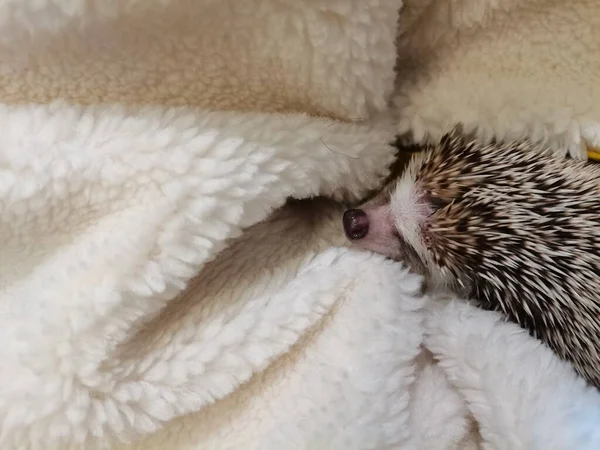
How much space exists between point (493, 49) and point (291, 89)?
1.12 feet

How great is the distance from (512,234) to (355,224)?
24 centimetres

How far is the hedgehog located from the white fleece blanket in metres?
0.08

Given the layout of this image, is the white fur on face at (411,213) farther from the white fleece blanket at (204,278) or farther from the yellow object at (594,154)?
A: the yellow object at (594,154)

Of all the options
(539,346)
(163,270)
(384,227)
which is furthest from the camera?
(384,227)

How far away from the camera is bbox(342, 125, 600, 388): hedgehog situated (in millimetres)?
931

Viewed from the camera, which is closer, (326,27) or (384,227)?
(326,27)

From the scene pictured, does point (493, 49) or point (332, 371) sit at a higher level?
point (493, 49)

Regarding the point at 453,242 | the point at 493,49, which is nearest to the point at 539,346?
the point at 453,242

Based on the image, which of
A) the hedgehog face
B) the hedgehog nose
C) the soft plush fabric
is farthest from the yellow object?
the hedgehog nose

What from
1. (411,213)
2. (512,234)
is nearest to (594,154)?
(512,234)

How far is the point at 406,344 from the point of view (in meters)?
0.87

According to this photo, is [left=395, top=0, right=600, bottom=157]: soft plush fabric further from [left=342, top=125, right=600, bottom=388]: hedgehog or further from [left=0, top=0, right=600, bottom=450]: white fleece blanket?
[left=0, top=0, right=600, bottom=450]: white fleece blanket

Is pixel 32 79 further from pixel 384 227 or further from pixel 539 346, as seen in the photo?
pixel 539 346

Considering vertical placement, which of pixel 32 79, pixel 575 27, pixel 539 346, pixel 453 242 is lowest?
pixel 539 346
